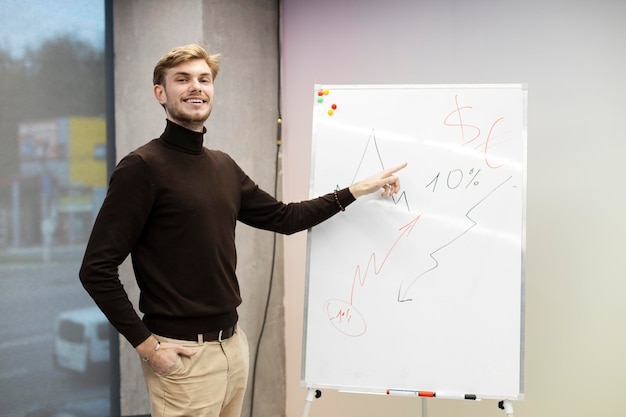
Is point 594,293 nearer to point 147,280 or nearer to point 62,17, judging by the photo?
point 147,280

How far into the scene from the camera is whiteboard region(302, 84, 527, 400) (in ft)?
6.79

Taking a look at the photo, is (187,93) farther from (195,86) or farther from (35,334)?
(35,334)

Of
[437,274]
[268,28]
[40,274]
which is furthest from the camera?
[268,28]

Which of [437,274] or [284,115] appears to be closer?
[437,274]

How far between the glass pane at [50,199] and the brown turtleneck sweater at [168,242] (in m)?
0.88

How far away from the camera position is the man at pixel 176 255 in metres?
1.68

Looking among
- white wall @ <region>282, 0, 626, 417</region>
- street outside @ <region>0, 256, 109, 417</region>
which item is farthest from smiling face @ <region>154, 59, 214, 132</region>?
white wall @ <region>282, 0, 626, 417</region>

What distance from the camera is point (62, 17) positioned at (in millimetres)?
2547

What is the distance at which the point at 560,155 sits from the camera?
2664 millimetres

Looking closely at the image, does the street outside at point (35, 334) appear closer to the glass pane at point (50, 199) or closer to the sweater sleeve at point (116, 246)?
the glass pane at point (50, 199)

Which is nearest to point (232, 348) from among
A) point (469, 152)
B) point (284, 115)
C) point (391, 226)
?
point (391, 226)

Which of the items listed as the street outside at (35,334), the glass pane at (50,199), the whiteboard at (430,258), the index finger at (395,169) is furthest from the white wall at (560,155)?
the street outside at (35,334)

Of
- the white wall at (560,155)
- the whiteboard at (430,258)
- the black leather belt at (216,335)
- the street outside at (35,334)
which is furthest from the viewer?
the white wall at (560,155)

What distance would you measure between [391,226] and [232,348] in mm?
657
